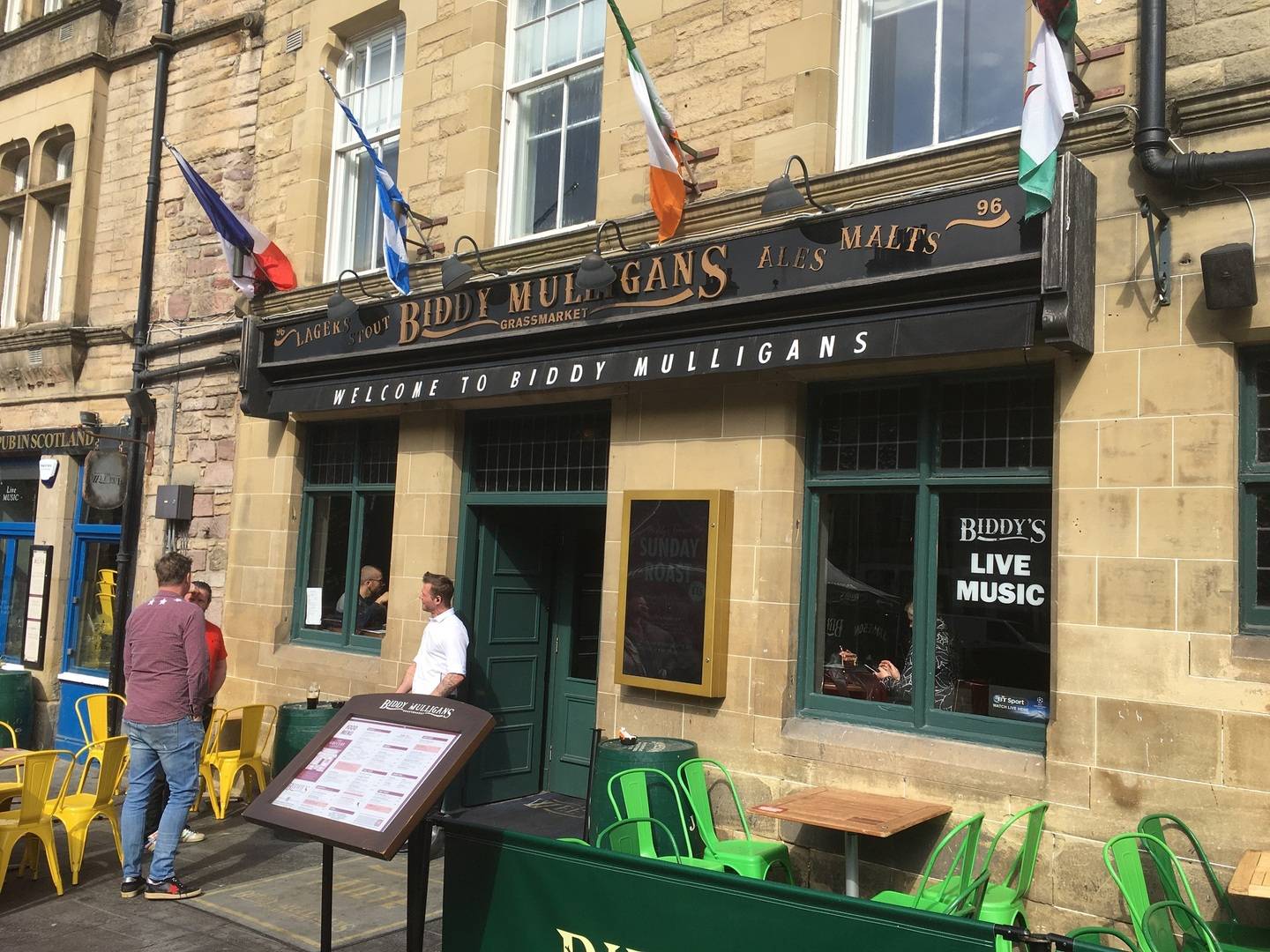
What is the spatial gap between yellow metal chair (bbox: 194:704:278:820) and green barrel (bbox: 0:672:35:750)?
12.9 feet

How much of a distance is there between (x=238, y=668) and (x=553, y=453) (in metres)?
3.99

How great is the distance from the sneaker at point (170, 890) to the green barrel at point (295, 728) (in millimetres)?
1718

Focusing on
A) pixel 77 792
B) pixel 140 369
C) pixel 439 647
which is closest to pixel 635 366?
pixel 439 647

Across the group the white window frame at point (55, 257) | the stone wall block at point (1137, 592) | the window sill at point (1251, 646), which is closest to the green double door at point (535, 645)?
the stone wall block at point (1137, 592)

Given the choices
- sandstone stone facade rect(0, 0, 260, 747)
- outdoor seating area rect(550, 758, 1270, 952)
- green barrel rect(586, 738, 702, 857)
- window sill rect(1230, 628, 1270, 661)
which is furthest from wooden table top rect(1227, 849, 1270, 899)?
sandstone stone facade rect(0, 0, 260, 747)

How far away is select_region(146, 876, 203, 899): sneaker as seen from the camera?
20.7ft

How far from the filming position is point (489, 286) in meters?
8.03

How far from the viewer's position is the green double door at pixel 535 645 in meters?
8.52

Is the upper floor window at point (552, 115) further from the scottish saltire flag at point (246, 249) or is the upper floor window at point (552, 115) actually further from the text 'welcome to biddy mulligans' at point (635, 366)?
the scottish saltire flag at point (246, 249)

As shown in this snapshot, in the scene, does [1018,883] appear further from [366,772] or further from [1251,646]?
[366,772]

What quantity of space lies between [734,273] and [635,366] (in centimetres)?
89

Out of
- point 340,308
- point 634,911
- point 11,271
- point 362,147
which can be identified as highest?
point 362,147

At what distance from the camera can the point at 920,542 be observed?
6121mm

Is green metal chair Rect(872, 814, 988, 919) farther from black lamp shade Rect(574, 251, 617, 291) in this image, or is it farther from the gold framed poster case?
black lamp shade Rect(574, 251, 617, 291)
